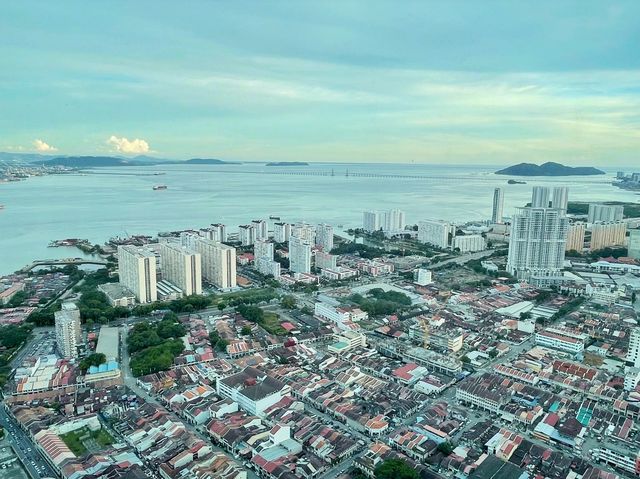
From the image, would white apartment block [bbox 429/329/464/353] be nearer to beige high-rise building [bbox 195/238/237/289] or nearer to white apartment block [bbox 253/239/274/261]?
beige high-rise building [bbox 195/238/237/289]

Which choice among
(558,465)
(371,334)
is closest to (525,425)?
(558,465)

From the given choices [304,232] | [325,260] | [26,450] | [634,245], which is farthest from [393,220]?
[26,450]

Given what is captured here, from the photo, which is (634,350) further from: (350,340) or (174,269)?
(174,269)

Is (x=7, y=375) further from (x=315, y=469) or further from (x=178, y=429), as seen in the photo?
(x=315, y=469)

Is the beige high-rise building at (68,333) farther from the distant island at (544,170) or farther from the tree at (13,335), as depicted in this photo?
the distant island at (544,170)

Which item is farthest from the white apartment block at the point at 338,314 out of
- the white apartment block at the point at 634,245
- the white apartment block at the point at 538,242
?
the white apartment block at the point at 634,245

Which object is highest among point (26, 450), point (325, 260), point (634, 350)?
point (325, 260)
